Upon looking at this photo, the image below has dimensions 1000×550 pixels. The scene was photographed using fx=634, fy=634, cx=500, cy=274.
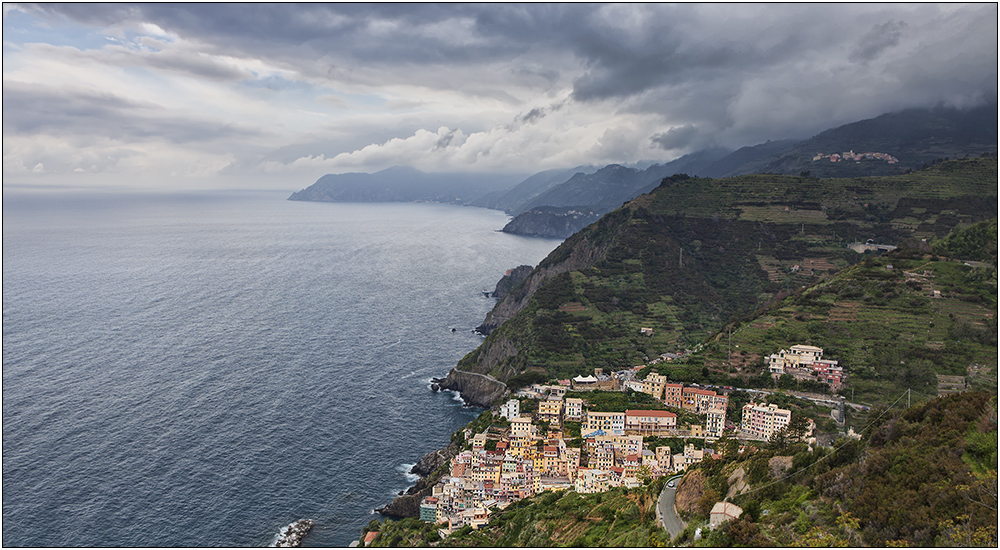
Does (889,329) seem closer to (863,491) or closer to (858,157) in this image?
(863,491)

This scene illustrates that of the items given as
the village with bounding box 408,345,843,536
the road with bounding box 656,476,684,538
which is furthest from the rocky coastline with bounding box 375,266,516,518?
the road with bounding box 656,476,684,538

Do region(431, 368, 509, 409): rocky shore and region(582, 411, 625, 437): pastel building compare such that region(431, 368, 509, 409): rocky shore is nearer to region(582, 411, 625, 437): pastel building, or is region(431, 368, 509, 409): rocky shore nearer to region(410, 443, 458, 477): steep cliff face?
region(410, 443, 458, 477): steep cliff face

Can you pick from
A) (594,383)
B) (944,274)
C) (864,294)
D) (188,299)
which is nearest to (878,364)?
(864,294)

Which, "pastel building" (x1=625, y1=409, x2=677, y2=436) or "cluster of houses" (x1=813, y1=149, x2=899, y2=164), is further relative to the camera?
"cluster of houses" (x1=813, y1=149, x2=899, y2=164)

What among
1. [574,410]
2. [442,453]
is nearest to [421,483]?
[442,453]

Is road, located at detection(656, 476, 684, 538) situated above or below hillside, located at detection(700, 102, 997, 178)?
below

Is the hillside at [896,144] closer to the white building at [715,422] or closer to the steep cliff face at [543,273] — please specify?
the steep cliff face at [543,273]
